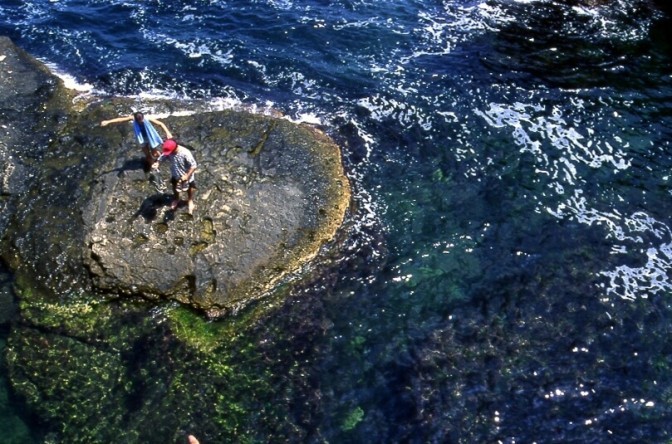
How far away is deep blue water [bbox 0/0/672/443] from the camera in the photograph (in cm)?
1312

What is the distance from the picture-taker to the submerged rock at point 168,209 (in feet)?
48.8

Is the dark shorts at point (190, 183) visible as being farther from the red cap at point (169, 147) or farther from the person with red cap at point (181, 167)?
the red cap at point (169, 147)

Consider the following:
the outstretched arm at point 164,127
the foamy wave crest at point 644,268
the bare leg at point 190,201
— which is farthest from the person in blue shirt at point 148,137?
the foamy wave crest at point 644,268

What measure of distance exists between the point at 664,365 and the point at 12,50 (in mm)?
20821

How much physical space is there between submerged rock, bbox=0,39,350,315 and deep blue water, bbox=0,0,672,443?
1353 mm

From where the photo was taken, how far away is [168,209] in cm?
1555

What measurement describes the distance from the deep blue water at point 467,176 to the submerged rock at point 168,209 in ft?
4.44

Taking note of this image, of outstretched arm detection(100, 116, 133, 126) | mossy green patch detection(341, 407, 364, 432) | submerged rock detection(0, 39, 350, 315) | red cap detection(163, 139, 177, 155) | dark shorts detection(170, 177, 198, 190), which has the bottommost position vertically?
mossy green patch detection(341, 407, 364, 432)

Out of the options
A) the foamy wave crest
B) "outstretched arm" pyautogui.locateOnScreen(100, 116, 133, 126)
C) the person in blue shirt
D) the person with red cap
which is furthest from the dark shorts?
the foamy wave crest

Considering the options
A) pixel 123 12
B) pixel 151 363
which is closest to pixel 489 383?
pixel 151 363

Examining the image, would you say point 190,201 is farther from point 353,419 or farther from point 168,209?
point 353,419

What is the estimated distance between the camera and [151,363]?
45.1 ft

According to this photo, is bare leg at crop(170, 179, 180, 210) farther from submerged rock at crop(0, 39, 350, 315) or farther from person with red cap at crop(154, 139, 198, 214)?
submerged rock at crop(0, 39, 350, 315)

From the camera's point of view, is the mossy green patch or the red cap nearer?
the mossy green patch
